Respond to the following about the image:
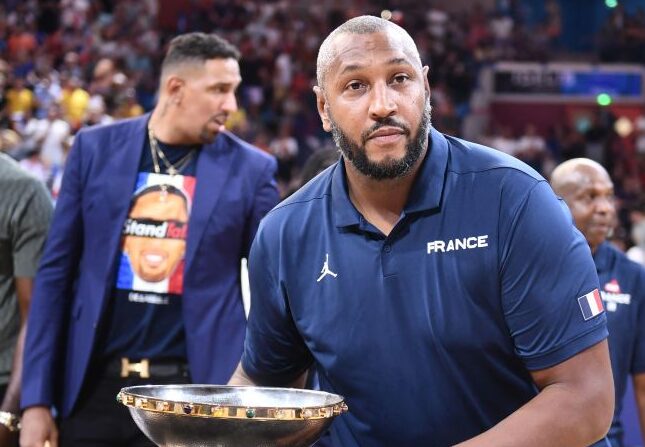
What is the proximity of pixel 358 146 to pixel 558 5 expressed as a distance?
26.7 meters

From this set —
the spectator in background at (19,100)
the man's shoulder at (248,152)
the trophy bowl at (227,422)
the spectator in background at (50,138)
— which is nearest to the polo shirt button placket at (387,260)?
the trophy bowl at (227,422)

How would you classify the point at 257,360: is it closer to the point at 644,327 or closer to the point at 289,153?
the point at 644,327

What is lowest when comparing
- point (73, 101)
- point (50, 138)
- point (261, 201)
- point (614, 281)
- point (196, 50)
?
point (614, 281)

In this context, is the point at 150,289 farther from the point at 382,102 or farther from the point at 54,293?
the point at 382,102

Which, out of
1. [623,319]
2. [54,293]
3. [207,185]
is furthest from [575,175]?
[54,293]

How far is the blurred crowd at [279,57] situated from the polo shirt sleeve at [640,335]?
8.20 meters

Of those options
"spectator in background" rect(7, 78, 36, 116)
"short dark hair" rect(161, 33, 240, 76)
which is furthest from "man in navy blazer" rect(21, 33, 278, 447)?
"spectator in background" rect(7, 78, 36, 116)

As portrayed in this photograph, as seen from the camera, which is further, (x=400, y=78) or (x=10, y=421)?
(x=10, y=421)

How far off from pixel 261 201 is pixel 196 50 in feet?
2.48

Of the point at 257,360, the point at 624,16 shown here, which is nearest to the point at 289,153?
the point at 624,16

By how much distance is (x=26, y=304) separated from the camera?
4770 millimetres

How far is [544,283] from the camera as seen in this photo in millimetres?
2570

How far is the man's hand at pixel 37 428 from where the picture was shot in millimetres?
4355

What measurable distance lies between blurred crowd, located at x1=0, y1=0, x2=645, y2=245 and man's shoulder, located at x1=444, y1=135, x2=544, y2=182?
10141 millimetres
